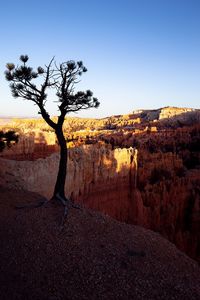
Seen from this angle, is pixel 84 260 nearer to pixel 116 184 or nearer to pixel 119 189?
pixel 116 184

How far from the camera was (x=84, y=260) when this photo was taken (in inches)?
251

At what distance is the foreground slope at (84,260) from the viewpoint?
5.55 m

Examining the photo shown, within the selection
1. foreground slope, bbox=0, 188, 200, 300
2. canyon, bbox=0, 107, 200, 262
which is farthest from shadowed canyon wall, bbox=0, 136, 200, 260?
foreground slope, bbox=0, 188, 200, 300

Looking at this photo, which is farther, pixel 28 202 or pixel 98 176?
pixel 98 176

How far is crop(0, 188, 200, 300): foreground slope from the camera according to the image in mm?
5551

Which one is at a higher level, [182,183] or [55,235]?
[55,235]

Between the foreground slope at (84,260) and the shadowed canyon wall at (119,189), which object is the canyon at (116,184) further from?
the foreground slope at (84,260)

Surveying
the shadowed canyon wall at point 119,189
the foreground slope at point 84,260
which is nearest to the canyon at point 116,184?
the shadowed canyon wall at point 119,189

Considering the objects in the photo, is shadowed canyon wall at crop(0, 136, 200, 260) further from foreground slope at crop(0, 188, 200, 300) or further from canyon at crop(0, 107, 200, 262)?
foreground slope at crop(0, 188, 200, 300)

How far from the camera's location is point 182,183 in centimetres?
2784

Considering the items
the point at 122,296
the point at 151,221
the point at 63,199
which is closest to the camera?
the point at 122,296

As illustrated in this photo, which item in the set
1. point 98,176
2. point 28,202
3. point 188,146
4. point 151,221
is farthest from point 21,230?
point 188,146

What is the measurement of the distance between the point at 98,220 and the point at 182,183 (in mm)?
20870

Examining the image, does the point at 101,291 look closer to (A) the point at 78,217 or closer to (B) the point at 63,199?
(A) the point at 78,217
